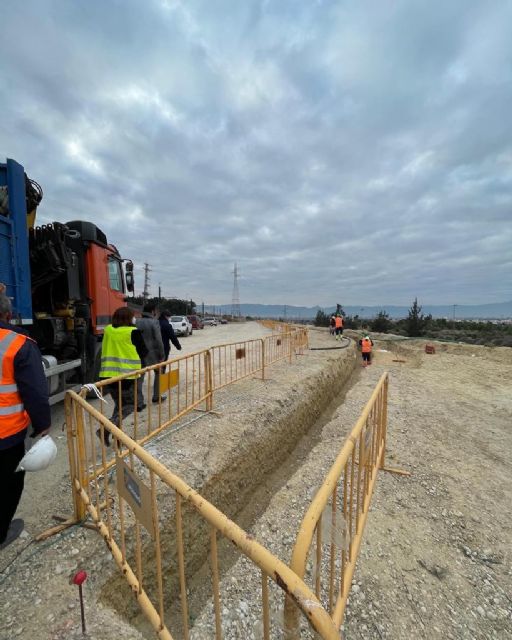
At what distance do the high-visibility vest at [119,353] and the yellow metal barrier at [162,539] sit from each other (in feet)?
3.67

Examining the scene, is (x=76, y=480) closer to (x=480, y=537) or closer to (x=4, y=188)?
(x=4, y=188)

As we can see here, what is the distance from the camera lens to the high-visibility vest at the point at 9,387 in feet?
7.21

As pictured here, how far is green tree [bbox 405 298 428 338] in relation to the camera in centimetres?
2977

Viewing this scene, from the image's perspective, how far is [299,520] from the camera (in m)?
3.57

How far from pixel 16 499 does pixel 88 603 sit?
3.51 ft

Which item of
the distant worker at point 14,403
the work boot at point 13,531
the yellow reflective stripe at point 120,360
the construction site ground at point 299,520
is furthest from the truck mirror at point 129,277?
the work boot at point 13,531

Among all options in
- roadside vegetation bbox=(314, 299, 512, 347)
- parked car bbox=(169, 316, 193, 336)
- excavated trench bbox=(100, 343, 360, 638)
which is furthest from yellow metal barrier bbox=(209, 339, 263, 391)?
roadside vegetation bbox=(314, 299, 512, 347)

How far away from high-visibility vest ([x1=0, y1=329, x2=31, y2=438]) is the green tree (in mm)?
32110

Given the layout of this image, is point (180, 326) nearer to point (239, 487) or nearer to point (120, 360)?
point (120, 360)

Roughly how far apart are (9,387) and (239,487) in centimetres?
311

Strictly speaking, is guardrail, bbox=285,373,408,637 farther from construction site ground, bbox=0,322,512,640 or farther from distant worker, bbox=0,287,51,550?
distant worker, bbox=0,287,51,550

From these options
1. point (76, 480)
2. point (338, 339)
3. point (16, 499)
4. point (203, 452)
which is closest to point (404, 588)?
point (203, 452)

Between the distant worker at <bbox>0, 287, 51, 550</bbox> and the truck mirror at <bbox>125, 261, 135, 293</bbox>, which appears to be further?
the truck mirror at <bbox>125, 261, 135, 293</bbox>

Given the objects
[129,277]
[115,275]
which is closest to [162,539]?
[115,275]
